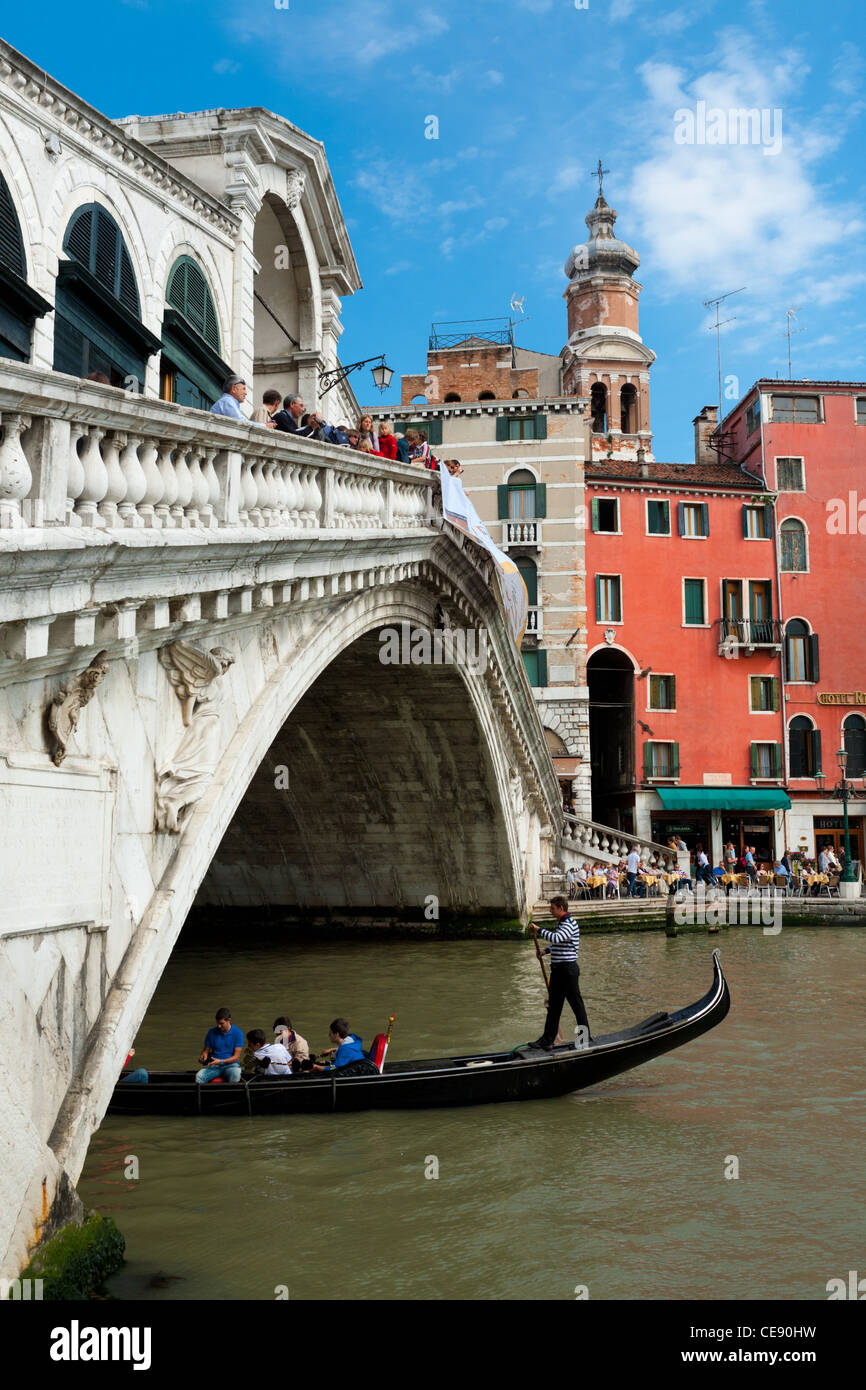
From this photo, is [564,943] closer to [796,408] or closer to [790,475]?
[790,475]

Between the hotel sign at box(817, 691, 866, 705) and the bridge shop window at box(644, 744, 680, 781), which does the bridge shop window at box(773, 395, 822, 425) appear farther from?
the bridge shop window at box(644, 744, 680, 781)

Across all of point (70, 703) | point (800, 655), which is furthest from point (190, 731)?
point (800, 655)

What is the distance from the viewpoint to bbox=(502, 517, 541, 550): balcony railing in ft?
78.4

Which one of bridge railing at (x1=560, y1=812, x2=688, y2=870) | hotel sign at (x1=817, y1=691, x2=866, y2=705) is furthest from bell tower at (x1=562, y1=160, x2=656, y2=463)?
bridge railing at (x1=560, y1=812, x2=688, y2=870)

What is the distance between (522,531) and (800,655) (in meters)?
6.33

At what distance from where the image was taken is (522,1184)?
6.07 metres

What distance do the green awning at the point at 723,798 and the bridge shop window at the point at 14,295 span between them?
1861cm

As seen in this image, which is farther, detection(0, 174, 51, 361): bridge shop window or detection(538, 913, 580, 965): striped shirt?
detection(538, 913, 580, 965): striped shirt

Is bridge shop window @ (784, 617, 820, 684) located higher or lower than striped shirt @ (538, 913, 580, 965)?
higher

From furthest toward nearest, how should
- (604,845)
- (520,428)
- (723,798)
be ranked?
(520,428) → (723,798) → (604,845)

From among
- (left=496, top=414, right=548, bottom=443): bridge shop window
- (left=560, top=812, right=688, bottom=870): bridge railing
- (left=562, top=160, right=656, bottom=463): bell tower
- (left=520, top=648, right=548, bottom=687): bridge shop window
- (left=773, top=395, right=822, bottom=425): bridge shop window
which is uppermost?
(left=562, top=160, right=656, bottom=463): bell tower

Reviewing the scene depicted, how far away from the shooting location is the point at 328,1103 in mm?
7012

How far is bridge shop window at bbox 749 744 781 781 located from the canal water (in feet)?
44.7

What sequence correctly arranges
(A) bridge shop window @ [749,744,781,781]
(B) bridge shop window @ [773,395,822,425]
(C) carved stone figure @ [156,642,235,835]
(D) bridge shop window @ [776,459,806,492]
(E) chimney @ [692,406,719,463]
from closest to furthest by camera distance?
(C) carved stone figure @ [156,642,235,835] < (A) bridge shop window @ [749,744,781,781] < (D) bridge shop window @ [776,459,806,492] < (B) bridge shop window @ [773,395,822,425] < (E) chimney @ [692,406,719,463]
